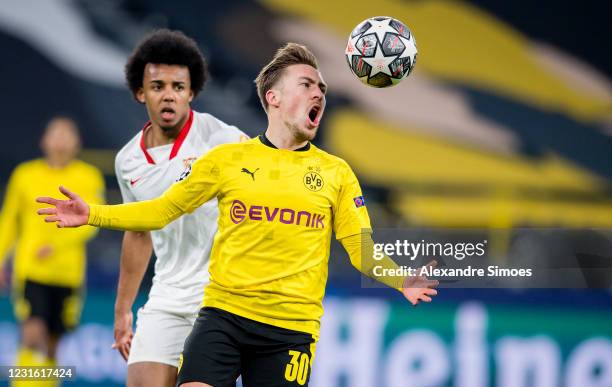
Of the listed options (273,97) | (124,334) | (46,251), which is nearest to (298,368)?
(273,97)

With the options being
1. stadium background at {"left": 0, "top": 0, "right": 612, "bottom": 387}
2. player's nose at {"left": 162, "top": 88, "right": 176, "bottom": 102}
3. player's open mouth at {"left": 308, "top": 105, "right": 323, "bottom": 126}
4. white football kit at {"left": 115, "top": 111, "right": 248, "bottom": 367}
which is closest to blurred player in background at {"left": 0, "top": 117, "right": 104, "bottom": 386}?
stadium background at {"left": 0, "top": 0, "right": 612, "bottom": 387}

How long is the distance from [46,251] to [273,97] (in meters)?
4.93

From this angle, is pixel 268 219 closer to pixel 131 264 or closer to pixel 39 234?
pixel 131 264

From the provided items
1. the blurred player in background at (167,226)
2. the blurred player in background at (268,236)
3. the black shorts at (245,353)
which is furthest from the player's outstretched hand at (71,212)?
the blurred player in background at (167,226)

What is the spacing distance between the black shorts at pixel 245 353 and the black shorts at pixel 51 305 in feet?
16.4

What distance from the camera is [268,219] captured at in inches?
170

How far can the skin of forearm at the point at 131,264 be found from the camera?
5.39 m

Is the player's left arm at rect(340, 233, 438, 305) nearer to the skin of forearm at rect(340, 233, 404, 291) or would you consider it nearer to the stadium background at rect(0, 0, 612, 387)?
the skin of forearm at rect(340, 233, 404, 291)

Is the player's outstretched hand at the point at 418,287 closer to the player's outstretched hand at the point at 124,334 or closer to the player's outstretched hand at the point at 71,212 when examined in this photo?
the player's outstretched hand at the point at 71,212

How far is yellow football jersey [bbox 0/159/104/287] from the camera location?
9.19 m

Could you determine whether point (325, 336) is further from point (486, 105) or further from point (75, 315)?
point (486, 105)

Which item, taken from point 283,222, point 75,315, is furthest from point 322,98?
point 75,315

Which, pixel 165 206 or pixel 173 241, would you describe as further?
pixel 173 241

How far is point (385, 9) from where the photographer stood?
44.1ft
